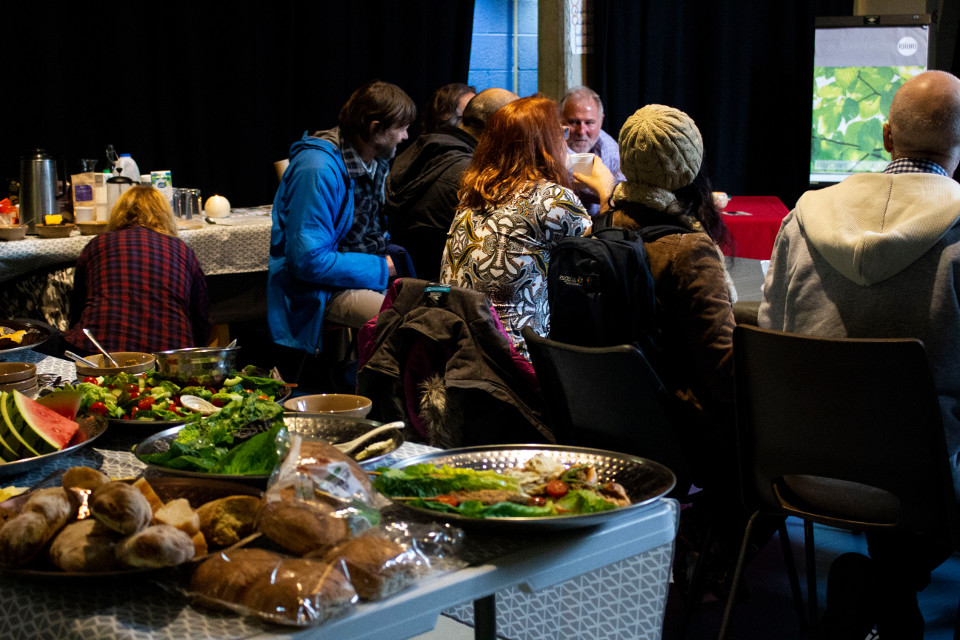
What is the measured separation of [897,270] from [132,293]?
244 cm

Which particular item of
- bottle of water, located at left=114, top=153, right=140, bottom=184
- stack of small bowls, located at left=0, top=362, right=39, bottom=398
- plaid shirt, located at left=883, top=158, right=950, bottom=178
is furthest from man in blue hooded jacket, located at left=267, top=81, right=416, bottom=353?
plaid shirt, located at left=883, top=158, right=950, bottom=178

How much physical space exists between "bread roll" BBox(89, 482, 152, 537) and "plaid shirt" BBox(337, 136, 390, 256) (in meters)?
2.94

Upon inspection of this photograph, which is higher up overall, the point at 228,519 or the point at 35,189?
the point at 35,189

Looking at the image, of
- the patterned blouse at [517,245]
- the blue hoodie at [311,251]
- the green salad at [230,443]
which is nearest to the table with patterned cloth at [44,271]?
the blue hoodie at [311,251]

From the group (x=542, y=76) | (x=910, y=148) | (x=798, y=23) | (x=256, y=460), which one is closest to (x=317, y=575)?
(x=256, y=460)

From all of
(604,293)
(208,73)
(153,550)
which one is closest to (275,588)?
(153,550)

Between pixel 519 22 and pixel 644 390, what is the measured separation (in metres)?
5.42

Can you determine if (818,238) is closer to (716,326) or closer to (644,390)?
(716,326)

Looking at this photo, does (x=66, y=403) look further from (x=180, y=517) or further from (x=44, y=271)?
(x=44, y=271)

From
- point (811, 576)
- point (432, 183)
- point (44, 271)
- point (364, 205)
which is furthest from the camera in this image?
point (364, 205)

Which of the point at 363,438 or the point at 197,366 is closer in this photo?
the point at 363,438

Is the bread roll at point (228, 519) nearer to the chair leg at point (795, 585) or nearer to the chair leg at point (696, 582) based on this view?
the chair leg at point (696, 582)

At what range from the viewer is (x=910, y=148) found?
6.61 feet

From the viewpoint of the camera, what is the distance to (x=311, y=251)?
3.64 metres
